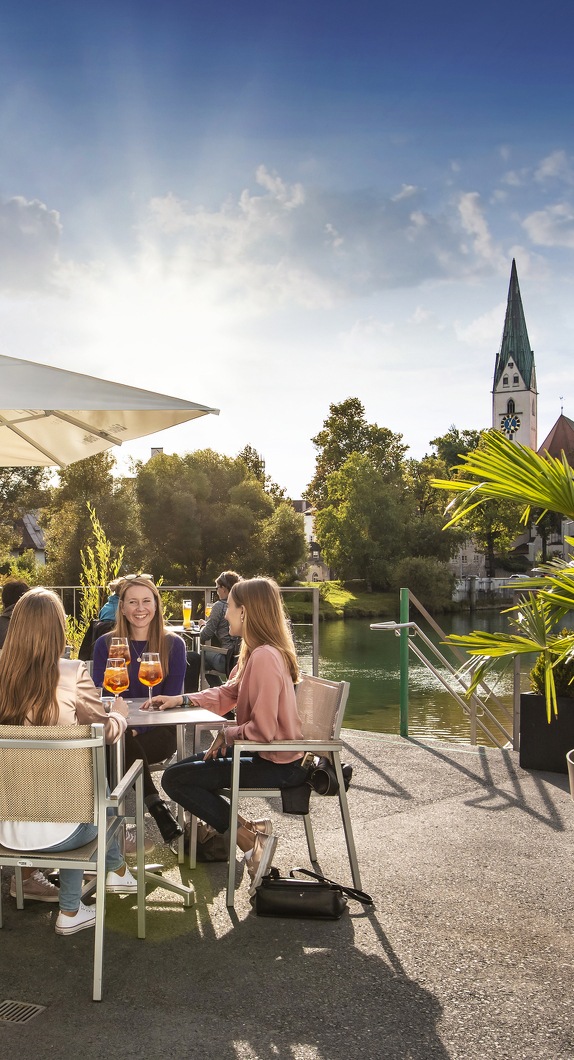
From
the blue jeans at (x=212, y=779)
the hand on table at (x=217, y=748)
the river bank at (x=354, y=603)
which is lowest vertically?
the river bank at (x=354, y=603)

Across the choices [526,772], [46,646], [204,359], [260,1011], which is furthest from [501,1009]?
[204,359]

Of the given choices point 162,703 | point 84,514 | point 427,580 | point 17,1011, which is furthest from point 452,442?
point 17,1011

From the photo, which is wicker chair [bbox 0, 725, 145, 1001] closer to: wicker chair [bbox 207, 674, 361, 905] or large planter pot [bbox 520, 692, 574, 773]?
wicker chair [bbox 207, 674, 361, 905]

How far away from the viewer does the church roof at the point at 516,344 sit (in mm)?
85812

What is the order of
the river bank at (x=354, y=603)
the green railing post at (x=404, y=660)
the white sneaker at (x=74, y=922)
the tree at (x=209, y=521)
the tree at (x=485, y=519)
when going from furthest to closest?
the tree at (x=485, y=519), the river bank at (x=354, y=603), the tree at (x=209, y=521), the green railing post at (x=404, y=660), the white sneaker at (x=74, y=922)

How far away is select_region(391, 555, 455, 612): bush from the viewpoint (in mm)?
46781

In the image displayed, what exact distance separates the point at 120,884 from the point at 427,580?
44.5 metres

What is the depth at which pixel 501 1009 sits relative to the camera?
249 cm

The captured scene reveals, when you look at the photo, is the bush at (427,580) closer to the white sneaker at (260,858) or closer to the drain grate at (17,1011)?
the white sneaker at (260,858)

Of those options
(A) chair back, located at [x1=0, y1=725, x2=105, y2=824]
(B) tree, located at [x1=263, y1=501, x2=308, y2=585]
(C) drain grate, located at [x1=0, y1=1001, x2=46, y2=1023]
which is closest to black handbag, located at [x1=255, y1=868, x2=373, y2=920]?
(C) drain grate, located at [x1=0, y1=1001, x2=46, y2=1023]

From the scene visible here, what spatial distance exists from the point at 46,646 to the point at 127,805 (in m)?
1.50

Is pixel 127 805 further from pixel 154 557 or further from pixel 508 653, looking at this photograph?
pixel 154 557

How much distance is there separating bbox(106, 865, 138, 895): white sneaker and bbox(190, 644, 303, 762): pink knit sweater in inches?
31.9

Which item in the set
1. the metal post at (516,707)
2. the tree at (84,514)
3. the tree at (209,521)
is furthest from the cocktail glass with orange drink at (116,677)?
the tree at (209,521)
